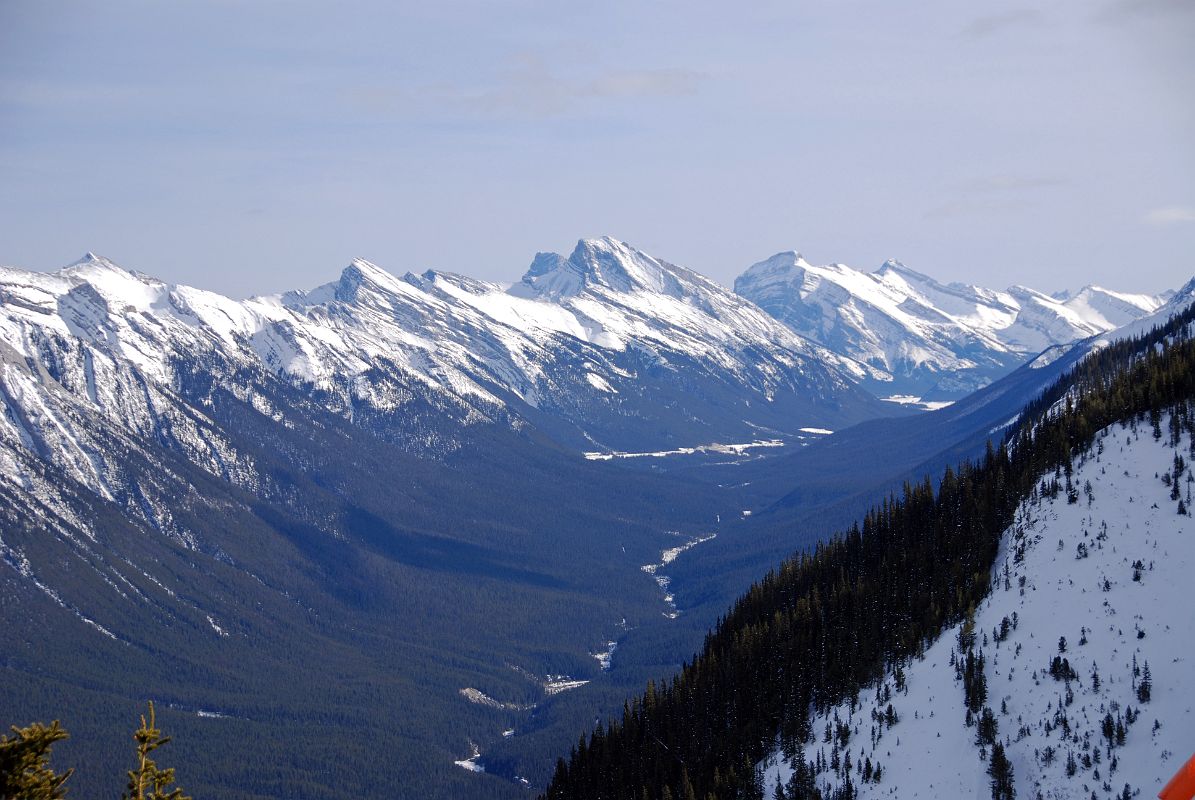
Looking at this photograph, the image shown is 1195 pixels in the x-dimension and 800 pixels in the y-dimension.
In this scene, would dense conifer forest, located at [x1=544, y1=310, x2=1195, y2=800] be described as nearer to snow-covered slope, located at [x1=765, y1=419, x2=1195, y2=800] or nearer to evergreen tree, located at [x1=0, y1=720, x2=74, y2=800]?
snow-covered slope, located at [x1=765, y1=419, x2=1195, y2=800]

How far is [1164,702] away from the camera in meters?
104

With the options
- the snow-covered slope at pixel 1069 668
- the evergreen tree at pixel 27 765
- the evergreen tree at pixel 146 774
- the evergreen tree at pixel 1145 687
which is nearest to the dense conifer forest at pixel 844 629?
the snow-covered slope at pixel 1069 668

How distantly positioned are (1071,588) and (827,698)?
90.2ft

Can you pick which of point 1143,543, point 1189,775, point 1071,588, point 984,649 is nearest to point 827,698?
point 984,649

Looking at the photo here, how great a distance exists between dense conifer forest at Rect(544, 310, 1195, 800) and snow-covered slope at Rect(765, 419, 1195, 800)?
10.8 ft

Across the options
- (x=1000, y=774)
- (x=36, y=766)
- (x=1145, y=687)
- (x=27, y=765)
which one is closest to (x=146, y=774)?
(x=36, y=766)

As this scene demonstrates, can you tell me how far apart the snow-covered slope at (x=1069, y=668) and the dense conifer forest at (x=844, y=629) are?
3288 millimetres

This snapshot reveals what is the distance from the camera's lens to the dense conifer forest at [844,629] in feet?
436

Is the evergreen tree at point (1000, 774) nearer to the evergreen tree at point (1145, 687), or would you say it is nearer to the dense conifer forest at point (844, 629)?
the evergreen tree at point (1145, 687)

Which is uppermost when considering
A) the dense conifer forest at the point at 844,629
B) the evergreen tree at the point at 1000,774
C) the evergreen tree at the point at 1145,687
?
the dense conifer forest at the point at 844,629

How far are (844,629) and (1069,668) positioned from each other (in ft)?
107

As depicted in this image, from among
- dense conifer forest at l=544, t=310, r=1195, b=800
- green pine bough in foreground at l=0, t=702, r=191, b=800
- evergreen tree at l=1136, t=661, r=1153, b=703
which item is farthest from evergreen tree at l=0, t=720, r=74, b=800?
evergreen tree at l=1136, t=661, r=1153, b=703

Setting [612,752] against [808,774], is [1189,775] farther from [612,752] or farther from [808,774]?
[612,752]

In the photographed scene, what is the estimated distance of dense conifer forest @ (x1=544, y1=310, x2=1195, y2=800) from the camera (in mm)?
Answer: 133000
